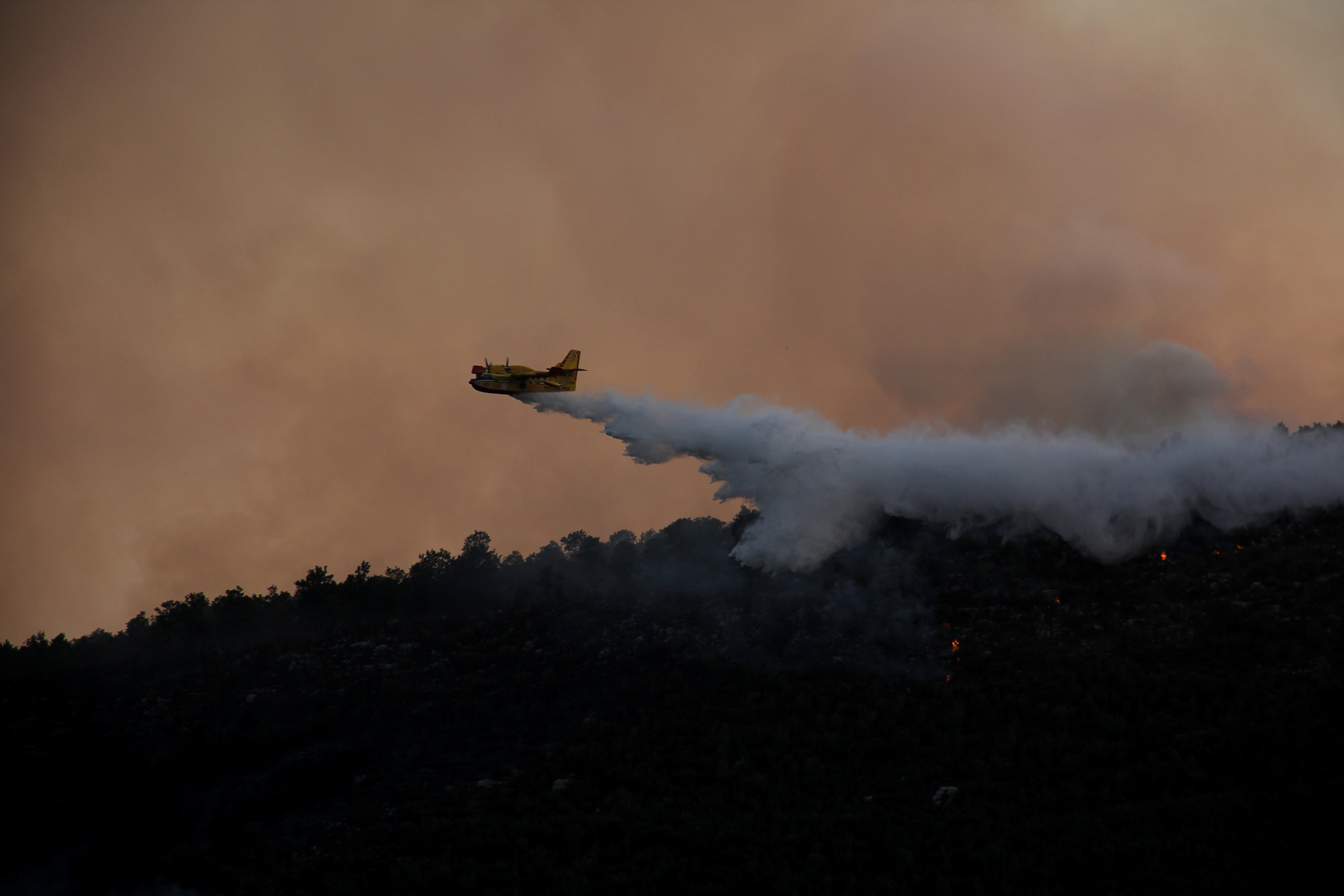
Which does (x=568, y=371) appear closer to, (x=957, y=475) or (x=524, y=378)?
(x=524, y=378)

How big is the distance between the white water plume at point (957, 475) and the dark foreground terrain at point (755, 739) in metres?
2.32

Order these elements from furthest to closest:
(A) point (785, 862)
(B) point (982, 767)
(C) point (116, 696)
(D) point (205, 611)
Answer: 1. (D) point (205, 611)
2. (C) point (116, 696)
3. (B) point (982, 767)
4. (A) point (785, 862)

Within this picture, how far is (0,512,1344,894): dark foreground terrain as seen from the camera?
34375 millimetres

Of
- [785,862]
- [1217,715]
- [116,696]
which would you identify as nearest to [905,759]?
[785,862]

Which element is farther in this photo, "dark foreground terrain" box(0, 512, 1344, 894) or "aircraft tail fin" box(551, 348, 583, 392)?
"aircraft tail fin" box(551, 348, 583, 392)

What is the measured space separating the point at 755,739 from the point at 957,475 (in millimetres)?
26312

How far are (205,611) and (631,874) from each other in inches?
2816

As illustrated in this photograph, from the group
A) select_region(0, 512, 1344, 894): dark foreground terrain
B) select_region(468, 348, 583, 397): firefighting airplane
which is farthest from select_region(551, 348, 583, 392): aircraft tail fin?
select_region(0, 512, 1344, 894): dark foreground terrain

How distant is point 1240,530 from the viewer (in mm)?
58562

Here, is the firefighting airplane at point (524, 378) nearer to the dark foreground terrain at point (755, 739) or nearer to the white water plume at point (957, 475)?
the white water plume at point (957, 475)

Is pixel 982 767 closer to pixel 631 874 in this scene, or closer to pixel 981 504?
pixel 631 874

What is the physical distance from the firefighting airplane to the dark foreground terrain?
18204 mm

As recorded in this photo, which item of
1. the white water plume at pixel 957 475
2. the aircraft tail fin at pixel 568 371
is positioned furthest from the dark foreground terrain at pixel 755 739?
the aircraft tail fin at pixel 568 371

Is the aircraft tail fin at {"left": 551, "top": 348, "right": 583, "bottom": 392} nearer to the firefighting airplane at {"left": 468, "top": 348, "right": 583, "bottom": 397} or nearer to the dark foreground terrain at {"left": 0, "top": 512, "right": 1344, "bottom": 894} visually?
the firefighting airplane at {"left": 468, "top": 348, "right": 583, "bottom": 397}
